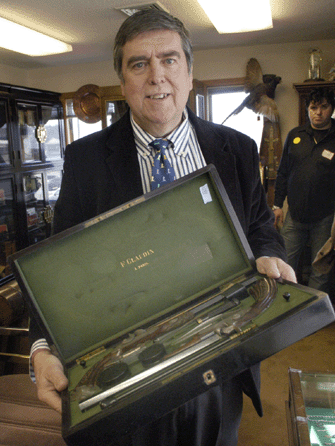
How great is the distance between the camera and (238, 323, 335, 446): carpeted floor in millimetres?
2176

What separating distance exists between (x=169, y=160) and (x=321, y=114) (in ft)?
8.32

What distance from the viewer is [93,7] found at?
3035mm

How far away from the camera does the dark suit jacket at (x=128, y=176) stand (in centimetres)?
120

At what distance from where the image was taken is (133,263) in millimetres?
1005

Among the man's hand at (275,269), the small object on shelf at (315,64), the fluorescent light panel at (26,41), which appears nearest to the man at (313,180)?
the small object on shelf at (315,64)

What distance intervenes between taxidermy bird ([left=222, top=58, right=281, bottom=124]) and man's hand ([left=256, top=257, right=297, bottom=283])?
378cm

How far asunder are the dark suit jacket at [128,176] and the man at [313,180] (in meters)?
2.18

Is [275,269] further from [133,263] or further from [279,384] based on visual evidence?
[279,384]

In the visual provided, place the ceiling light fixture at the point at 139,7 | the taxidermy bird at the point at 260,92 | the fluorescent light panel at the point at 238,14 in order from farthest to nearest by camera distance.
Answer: the taxidermy bird at the point at 260,92 → the ceiling light fixture at the point at 139,7 → the fluorescent light panel at the point at 238,14

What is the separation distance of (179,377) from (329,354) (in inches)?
104

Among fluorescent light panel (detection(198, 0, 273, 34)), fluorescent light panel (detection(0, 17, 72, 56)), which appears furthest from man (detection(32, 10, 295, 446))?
fluorescent light panel (detection(0, 17, 72, 56))

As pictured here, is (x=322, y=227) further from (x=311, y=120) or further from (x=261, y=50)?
(x=261, y=50)

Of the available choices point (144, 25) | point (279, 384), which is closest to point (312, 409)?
point (279, 384)

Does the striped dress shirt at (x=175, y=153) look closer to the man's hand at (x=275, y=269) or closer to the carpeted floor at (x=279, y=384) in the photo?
the man's hand at (x=275, y=269)
